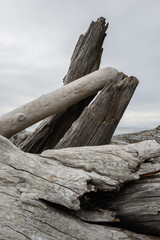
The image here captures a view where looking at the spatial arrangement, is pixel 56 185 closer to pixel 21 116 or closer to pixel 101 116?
pixel 101 116

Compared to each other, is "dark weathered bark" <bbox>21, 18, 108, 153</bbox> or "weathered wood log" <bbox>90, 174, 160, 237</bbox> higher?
"dark weathered bark" <bbox>21, 18, 108, 153</bbox>

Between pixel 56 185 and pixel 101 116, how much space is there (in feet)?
11.9

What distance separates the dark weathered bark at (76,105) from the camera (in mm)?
10102

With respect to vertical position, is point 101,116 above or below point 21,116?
above

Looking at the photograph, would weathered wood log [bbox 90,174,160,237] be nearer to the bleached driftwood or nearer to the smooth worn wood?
the smooth worn wood

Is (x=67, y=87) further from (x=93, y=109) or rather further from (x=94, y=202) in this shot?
(x=94, y=202)

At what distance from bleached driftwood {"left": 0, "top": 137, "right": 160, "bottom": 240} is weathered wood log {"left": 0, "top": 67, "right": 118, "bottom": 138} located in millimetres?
2783

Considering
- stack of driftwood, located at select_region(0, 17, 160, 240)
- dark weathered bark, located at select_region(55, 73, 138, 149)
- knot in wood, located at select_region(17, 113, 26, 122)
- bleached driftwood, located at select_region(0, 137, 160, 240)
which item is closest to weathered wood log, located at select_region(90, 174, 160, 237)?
stack of driftwood, located at select_region(0, 17, 160, 240)

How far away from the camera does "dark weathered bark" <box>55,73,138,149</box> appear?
841cm

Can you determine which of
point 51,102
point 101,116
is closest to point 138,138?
point 101,116

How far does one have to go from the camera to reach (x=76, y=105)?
1003 centimetres

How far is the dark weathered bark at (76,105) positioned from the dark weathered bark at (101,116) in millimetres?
1638

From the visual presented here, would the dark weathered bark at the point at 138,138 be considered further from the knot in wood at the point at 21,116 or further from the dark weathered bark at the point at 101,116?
the knot in wood at the point at 21,116

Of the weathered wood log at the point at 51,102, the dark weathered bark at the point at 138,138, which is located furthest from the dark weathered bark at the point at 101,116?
the dark weathered bark at the point at 138,138
